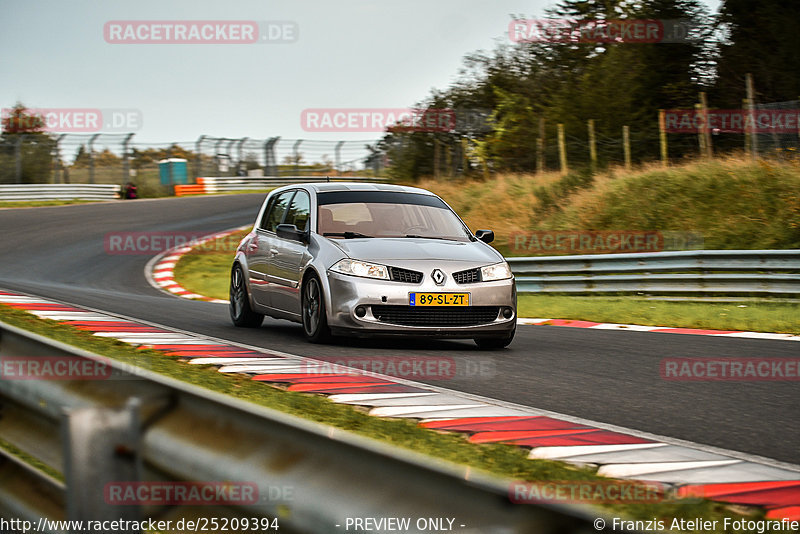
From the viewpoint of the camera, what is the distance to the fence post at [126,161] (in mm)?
42469

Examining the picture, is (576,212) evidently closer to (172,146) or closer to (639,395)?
(639,395)

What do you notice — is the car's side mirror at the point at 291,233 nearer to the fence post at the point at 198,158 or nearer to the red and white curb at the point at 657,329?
the red and white curb at the point at 657,329

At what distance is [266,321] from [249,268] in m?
1.83

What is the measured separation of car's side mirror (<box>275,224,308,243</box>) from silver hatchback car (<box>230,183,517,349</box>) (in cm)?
1

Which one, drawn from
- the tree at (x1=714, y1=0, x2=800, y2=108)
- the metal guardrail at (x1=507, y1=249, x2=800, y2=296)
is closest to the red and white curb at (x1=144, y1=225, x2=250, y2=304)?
the metal guardrail at (x1=507, y1=249, x2=800, y2=296)

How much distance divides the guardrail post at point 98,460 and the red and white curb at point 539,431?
7.34ft

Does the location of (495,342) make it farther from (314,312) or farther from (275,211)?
(275,211)

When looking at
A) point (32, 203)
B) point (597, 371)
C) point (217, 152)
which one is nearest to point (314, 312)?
point (597, 371)

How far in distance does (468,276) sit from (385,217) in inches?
53.1

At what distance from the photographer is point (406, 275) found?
28.6 feet

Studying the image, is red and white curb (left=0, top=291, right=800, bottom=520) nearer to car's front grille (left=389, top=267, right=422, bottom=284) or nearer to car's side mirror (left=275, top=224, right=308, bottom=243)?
car's front grille (left=389, top=267, right=422, bottom=284)

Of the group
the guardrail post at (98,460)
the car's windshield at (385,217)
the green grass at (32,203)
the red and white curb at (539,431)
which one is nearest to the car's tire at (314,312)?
the car's windshield at (385,217)

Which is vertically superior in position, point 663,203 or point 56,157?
point 56,157

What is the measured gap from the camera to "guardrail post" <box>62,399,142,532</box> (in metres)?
2.35
